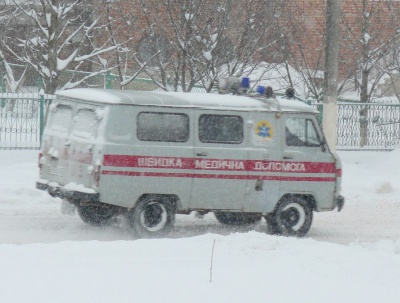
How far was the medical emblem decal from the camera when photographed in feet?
42.8

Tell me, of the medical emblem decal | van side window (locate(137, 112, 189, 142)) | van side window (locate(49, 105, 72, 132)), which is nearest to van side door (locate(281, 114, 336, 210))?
the medical emblem decal

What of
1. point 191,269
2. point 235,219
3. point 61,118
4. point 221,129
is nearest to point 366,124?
point 235,219

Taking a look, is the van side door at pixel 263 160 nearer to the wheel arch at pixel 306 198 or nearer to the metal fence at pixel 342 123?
the wheel arch at pixel 306 198

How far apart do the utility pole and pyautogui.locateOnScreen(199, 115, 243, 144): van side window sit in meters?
5.04

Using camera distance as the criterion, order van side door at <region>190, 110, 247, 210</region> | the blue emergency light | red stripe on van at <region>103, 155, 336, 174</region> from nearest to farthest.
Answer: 1. red stripe on van at <region>103, 155, 336, 174</region>
2. van side door at <region>190, 110, 247, 210</region>
3. the blue emergency light

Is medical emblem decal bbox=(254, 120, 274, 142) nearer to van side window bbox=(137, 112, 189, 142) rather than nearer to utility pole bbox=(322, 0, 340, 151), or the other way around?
van side window bbox=(137, 112, 189, 142)

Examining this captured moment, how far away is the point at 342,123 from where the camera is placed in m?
22.6

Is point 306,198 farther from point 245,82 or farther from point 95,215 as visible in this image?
point 95,215

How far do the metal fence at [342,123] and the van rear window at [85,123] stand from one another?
7129 millimetres

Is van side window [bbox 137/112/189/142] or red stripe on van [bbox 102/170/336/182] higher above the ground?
van side window [bbox 137/112/189/142]

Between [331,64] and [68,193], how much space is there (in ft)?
24.0

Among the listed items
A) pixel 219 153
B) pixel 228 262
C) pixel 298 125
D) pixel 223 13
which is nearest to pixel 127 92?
pixel 219 153

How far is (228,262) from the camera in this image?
31.1 ft

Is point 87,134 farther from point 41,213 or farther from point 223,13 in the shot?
point 223,13
